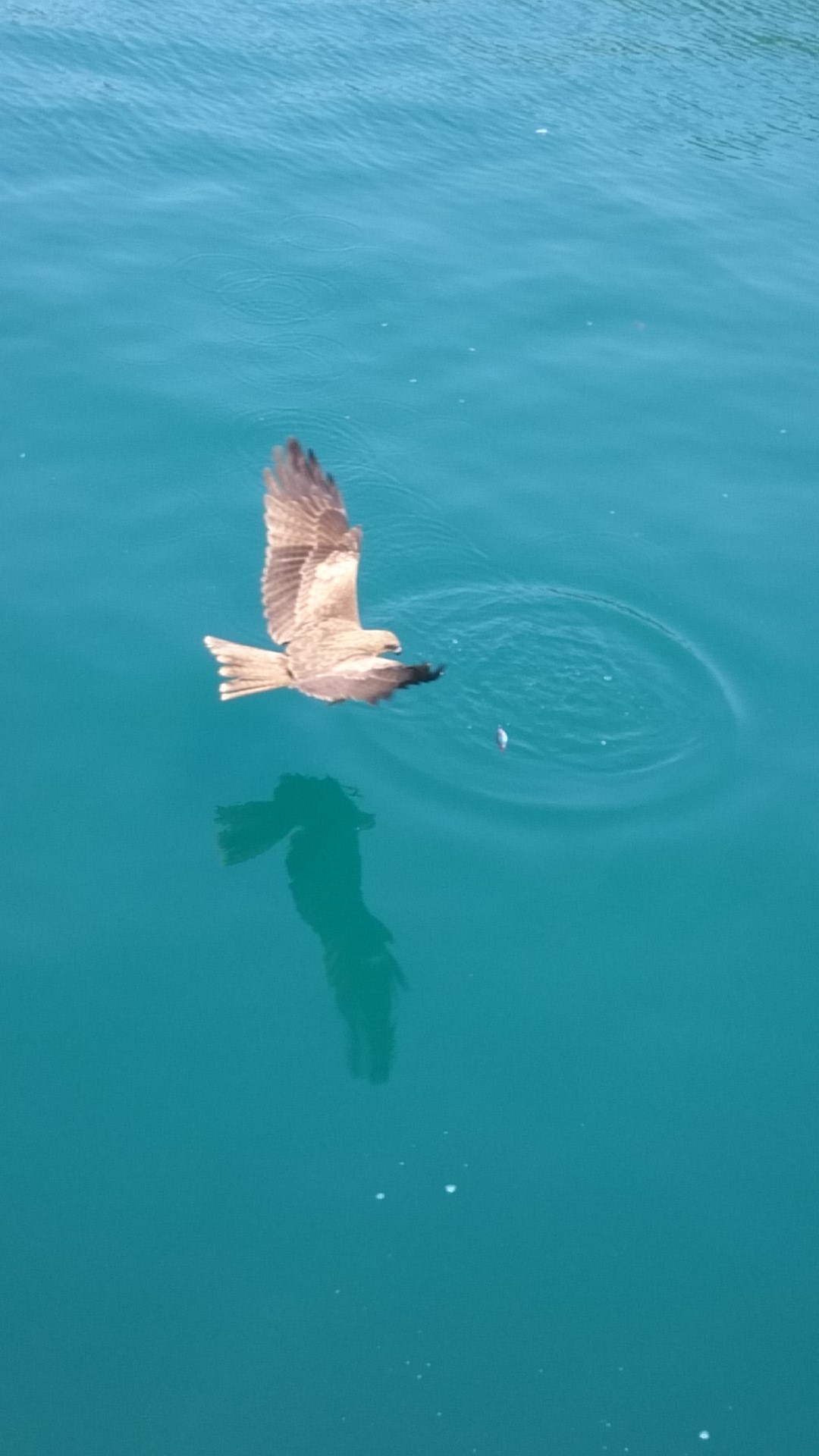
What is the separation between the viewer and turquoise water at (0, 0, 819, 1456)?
7.29 meters

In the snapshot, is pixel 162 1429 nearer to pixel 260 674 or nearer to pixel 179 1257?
pixel 179 1257

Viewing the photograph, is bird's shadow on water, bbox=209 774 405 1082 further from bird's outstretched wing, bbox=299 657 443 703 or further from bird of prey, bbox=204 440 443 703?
bird's outstretched wing, bbox=299 657 443 703

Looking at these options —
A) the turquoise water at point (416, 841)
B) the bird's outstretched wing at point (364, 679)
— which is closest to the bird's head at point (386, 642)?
the bird's outstretched wing at point (364, 679)

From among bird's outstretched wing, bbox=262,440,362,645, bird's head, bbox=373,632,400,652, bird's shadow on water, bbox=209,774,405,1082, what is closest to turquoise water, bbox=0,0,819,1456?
bird's shadow on water, bbox=209,774,405,1082

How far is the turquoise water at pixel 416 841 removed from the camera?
7.29 metres

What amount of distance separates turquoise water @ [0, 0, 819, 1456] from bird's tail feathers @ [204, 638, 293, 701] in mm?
1120

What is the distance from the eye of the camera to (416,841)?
9789mm

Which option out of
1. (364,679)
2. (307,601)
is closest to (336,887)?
(364,679)

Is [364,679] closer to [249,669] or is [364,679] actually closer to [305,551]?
[249,669]

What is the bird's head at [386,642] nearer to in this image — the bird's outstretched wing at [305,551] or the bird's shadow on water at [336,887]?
the bird's outstretched wing at [305,551]

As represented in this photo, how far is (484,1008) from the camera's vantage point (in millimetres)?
8891

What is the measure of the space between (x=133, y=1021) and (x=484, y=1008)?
2379 mm

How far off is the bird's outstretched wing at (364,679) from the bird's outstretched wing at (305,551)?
0.78m

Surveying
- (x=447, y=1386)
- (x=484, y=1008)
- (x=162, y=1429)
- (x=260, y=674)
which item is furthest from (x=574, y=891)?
(x=162, y=1429)
